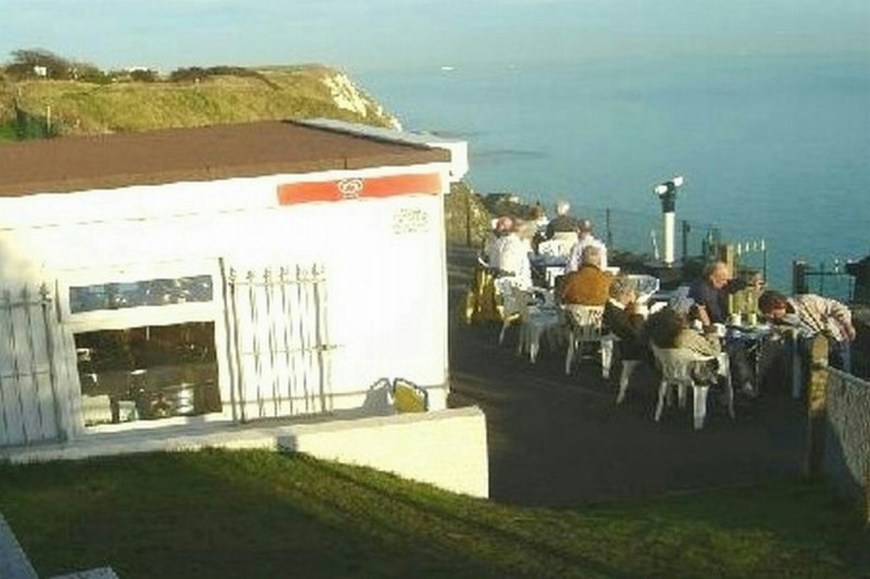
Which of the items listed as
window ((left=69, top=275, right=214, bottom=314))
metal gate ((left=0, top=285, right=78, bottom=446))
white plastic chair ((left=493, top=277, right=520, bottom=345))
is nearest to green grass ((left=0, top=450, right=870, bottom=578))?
metal gate ((left=0, top=285, right=78, bottom=446))

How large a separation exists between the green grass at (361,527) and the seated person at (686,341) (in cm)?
195

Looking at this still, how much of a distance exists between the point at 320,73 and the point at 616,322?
2358 inches

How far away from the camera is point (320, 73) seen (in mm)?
71812

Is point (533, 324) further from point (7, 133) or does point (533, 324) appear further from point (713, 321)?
point (7, 133)

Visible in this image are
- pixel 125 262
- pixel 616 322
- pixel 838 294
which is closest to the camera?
pixel 125 262

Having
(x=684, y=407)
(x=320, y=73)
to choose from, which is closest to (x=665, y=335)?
(x=684, y=407)

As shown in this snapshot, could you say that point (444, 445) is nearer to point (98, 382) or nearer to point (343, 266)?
point (343, 266)

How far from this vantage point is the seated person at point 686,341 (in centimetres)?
1227

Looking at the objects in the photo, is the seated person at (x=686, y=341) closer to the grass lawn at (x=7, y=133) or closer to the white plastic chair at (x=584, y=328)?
the white plastic chair at (x=584, y=328)

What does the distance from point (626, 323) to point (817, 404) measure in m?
3.14

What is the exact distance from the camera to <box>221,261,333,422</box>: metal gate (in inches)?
459

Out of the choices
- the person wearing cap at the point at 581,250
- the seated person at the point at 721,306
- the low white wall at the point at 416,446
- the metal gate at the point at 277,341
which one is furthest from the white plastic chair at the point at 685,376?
the person wearing cap at the point at 581,250

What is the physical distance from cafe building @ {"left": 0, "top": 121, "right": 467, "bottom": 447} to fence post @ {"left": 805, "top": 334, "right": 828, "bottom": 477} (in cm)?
338

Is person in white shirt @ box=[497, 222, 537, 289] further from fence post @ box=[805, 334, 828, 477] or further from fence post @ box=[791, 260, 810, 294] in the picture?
fence post @ box=[805, 334, 828, 477]
